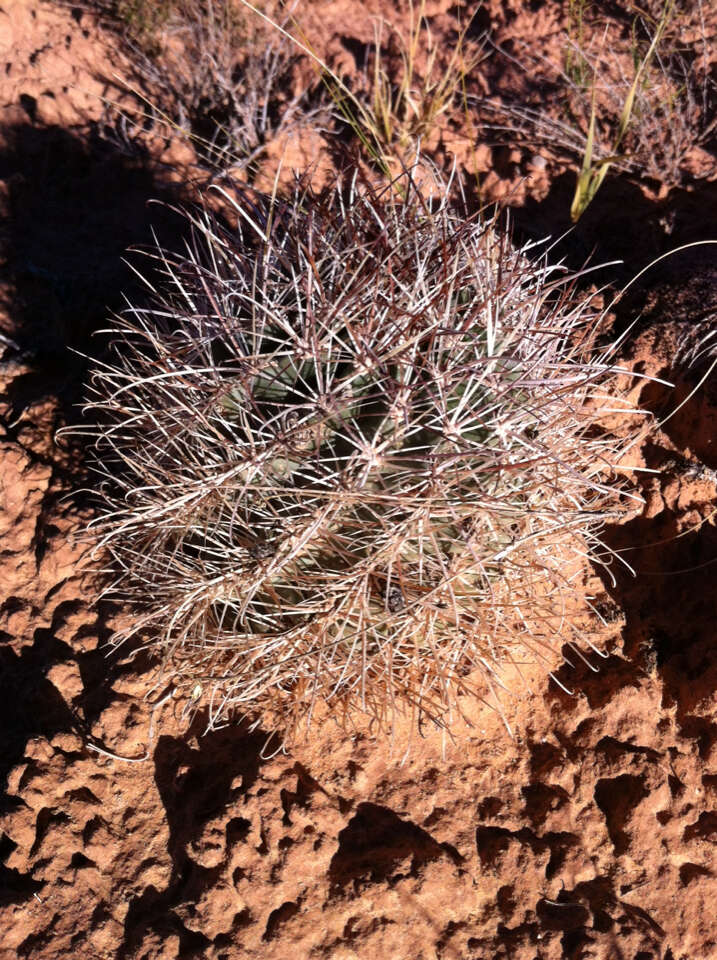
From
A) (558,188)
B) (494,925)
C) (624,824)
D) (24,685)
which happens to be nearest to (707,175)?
(558,188)

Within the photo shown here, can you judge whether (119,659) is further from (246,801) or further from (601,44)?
(601,44)

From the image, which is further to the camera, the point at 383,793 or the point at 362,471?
the point at 383,793

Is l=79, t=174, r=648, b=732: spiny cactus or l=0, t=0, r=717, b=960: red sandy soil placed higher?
l=79, t=174, r=648, b=732: spiny cactus

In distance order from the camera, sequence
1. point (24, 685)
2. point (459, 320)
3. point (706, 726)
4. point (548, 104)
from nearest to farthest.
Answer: point (459, 320)
point (706, 726)
point (24, 685)
point (548, 104)

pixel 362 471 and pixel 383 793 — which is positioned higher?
pixel 362 471

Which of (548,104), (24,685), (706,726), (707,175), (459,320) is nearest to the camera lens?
(459,320)
